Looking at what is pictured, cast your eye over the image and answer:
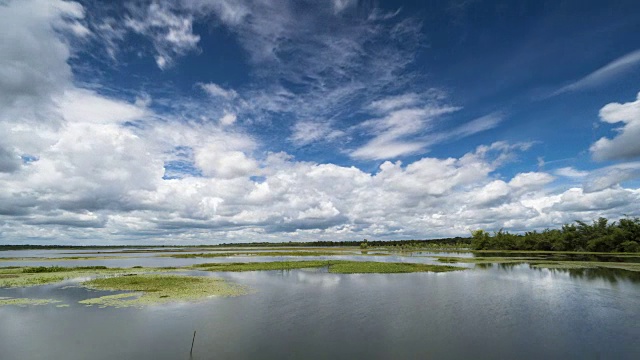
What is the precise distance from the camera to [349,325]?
76.4 feet

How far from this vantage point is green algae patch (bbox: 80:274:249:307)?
30078 millimetres

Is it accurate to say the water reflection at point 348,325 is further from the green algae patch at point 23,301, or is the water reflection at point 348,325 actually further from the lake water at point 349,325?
the green algae patch at point 23,301

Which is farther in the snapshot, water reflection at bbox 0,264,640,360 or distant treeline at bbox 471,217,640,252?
distant treeline at bbox 471,217,640,252

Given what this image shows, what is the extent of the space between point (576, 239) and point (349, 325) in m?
113

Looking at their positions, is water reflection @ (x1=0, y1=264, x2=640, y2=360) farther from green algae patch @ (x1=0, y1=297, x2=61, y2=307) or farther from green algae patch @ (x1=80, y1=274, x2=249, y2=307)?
green algae patch @ (x1=80, y1=274, x2=249, y2=307)

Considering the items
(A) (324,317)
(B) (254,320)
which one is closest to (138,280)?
(B) (254,320)

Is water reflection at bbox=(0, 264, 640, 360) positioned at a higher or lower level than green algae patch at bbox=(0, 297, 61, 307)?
lower

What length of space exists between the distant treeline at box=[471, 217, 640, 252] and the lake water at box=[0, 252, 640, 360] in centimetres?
7055

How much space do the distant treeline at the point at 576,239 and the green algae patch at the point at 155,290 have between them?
328ft

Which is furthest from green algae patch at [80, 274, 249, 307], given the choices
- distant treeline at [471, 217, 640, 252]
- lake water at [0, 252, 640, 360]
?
distant treeline at [471, 217, 640, 252]

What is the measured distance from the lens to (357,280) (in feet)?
147

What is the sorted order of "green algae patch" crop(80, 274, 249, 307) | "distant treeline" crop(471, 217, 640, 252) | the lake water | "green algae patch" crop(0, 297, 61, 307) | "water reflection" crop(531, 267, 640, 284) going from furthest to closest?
"distant treeline" crop(471, 217, 640, 252) < "water reflection" crop(531, 267, 640, 284) < "green algae patch" crop(80, 274, 249, 307) < "green algae patch" crop(0, 297, 61, 307) < the lake water

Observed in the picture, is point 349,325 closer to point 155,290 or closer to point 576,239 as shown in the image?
point 155,290

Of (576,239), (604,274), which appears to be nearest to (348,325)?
(604,274)
